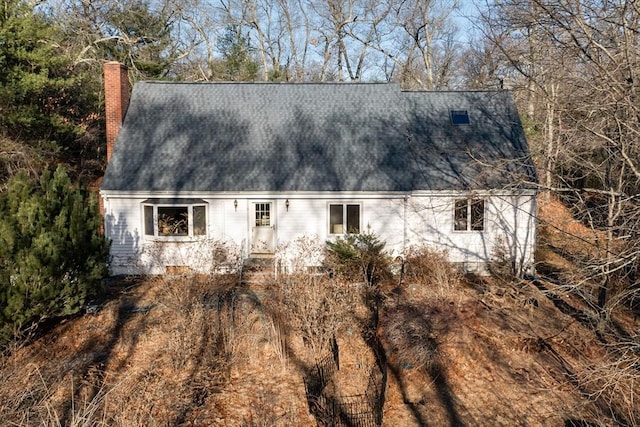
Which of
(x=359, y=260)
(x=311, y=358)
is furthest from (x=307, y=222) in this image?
(x=311, y=358)

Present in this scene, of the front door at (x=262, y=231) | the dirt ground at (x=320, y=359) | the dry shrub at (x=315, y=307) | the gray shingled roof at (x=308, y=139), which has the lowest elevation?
the dirt ground at (x=320, y=359)

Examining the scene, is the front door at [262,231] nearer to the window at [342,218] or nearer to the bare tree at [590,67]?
the window at [342,218]

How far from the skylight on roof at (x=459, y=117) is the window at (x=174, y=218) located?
8.77 meters

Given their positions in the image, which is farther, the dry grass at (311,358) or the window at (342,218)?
the window at (342,218)

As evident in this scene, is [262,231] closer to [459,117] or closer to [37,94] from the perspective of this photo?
[459,117]

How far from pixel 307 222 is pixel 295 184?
1.19 metres

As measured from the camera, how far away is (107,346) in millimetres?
10211

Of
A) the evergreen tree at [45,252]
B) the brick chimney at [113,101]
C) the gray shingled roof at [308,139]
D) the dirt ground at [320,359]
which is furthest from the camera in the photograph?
the brick chimney at [113,101]

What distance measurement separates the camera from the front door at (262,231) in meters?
15.2

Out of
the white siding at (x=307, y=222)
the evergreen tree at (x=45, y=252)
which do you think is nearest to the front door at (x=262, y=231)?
the white siding at (x=307, y=222)

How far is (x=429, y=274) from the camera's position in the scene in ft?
43.0

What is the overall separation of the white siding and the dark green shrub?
1582 mm

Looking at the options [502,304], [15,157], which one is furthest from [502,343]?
[15,157]

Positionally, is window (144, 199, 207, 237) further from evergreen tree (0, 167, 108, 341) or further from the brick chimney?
evergreen tree (0, 167, 108, 341)
